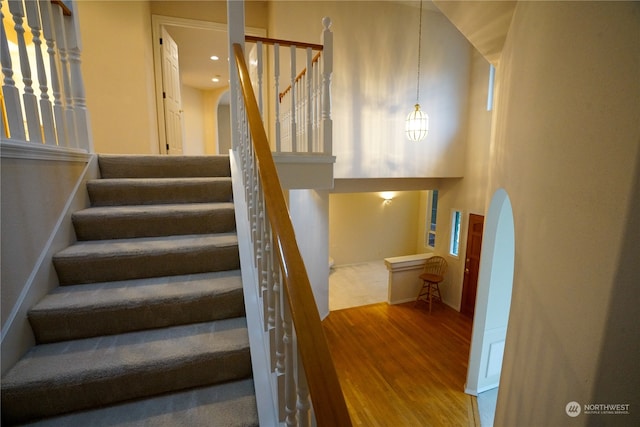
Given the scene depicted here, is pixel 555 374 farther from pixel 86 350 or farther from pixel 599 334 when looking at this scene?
pixel 86 350

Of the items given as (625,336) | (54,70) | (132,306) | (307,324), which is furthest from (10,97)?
(625,336)

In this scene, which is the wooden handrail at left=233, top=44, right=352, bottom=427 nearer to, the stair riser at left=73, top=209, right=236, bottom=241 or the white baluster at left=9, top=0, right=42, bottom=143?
the stair riser at left=73, top=209, right=236, bottom=241

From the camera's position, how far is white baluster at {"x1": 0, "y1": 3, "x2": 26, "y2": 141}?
4.23ft

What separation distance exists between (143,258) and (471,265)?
210 inches

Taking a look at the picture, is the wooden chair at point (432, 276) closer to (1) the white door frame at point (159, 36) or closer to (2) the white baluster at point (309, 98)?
(2) the white baluster at point (309, 98)

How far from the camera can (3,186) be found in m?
1.17

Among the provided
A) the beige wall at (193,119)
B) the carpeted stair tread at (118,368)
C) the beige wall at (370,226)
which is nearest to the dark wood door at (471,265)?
the beige wall at (370,226)

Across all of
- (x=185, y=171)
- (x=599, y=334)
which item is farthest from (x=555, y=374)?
(x=185, y=171)

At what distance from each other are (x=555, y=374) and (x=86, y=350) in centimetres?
208

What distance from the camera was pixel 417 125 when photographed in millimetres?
4469

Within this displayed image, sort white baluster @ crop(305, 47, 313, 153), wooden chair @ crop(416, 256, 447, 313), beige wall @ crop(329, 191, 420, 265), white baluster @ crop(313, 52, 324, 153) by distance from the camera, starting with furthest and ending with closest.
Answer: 1. beige wall @ crop(329, 191, 420, 265)
2. wooden chair @ crop(416, 256, 447, 313)
3. white baluster @ crop(313, 52, 324, 153)
4. white baluster @ crop(305, 47, 313, 153)

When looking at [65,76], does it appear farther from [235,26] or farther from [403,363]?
[403,363]

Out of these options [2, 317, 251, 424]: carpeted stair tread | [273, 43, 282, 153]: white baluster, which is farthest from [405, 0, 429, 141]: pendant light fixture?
[2, 317, 251, 424]: carpeted stair tread

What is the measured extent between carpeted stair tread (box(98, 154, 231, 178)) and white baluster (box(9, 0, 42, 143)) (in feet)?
1.88
